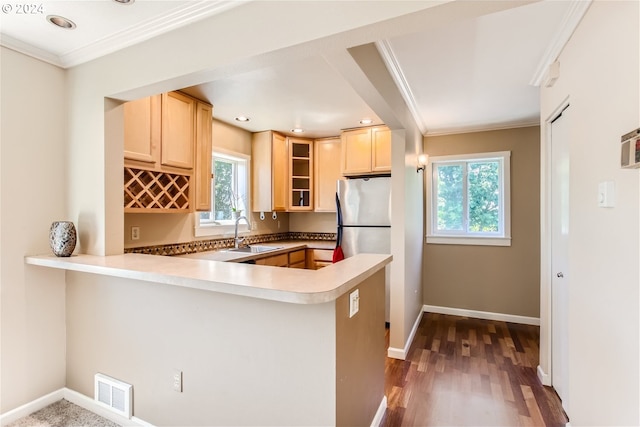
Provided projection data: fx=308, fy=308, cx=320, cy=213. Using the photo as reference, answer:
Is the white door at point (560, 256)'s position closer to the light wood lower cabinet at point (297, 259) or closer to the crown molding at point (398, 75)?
the crown molding at point (398, 75)

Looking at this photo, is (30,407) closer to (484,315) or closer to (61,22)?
(61,22)

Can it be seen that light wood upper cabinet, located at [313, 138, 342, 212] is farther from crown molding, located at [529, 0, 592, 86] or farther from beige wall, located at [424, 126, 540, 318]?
crown molding, located at [529, 0, 592, 86]

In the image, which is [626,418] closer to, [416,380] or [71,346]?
[416,380]

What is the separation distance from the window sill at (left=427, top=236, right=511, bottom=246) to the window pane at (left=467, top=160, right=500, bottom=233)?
117 mm

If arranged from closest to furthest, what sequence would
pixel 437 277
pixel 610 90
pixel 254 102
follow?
pixel 610 90 → pixel 254 102 → pixel 437 277

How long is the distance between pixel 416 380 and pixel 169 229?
2.64m

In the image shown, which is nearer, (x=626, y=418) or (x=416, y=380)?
(x=626, y=418)

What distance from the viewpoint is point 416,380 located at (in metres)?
2.49

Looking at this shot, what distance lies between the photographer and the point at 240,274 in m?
1.50

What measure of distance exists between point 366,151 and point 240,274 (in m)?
2.85

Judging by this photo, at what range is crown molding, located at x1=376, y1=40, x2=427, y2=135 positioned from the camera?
1.99 meters

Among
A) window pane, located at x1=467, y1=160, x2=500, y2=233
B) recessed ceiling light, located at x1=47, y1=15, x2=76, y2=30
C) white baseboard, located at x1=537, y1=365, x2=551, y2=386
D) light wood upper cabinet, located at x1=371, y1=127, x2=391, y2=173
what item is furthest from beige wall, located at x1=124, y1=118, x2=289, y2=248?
white baseboard, located at x1=537, y1=365, x2=551, y2=386

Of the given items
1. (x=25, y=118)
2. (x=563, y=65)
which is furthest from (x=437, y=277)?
(x=25, y=118)

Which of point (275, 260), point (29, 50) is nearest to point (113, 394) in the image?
point (275, 260)
